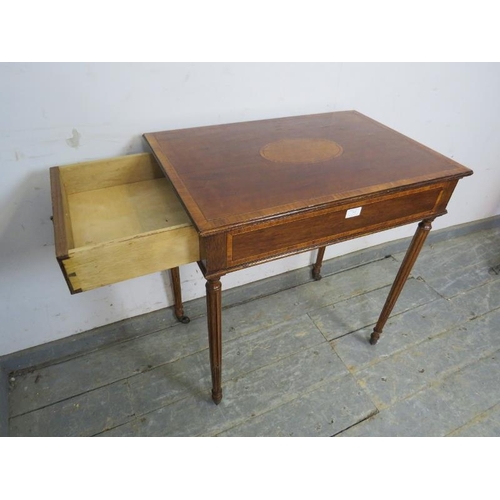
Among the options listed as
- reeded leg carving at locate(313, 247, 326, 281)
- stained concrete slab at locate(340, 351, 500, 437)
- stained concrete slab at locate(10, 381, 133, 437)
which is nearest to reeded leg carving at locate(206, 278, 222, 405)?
stained concrete slab at locate(10, 381, 133, 437)

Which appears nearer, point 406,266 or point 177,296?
point 406,266

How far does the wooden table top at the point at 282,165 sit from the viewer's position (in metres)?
0.78

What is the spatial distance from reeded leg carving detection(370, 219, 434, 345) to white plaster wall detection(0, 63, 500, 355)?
47 cm

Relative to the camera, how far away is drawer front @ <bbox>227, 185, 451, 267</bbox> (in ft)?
2.61

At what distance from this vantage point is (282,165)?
0.92 metres

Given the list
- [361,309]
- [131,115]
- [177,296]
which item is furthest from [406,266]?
[131,115]

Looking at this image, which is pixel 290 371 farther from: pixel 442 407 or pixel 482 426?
pixel 482 426

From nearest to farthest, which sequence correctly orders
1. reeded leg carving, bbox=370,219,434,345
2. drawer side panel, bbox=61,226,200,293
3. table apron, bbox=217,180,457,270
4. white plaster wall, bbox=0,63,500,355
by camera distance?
drawer side panel, bbox=61,226,200,293 → table apron, bbox=217,180,457,270 → white plaster wall, bbox=0,63,500,355 → reeded leg carving, bbox=370,219,434,345

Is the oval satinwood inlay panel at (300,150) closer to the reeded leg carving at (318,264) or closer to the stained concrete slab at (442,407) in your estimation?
the reeded leg carving at (318,264)

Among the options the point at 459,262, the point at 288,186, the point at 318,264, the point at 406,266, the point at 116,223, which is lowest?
the point at 459,262

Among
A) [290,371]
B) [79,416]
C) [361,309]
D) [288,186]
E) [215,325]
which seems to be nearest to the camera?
[288,186]

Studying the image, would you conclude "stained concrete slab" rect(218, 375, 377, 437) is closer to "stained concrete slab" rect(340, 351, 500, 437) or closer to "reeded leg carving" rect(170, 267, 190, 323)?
"stained concrete slab" rect(340, 351, 500, 437)

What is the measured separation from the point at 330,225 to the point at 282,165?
20 cm
